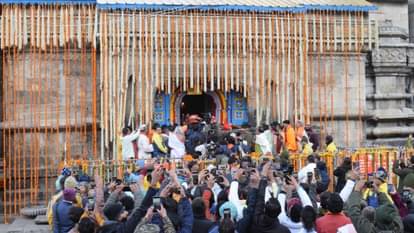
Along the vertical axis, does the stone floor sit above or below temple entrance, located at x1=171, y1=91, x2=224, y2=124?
below

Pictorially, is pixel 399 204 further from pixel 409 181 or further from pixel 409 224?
pixel 409 224

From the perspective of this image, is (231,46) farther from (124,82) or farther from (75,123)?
(75,123)

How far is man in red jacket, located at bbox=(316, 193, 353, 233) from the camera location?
701 centimetres

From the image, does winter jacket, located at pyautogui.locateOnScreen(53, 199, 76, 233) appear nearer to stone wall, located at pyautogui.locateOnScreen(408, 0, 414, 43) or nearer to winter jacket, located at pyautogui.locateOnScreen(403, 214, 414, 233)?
winter jacket, located at pyautogui.locateOnScreen(403, 214, 414, 233)

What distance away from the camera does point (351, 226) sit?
7.00 m

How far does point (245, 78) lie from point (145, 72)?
2.77m

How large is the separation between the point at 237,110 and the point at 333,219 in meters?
12.3

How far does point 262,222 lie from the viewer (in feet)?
22.5

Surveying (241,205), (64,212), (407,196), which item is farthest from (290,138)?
(64,212)

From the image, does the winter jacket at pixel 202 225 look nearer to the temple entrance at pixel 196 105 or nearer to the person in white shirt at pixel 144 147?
the person in white shirt at pixel 144 147

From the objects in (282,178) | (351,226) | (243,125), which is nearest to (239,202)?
(282,178)

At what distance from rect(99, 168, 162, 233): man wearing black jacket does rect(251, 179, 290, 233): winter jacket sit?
1173 millimetres

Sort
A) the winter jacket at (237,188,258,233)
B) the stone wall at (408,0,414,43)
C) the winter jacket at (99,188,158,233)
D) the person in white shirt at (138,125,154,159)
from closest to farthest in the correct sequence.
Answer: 1. the winter jacket at (99,188,158,233)
2. the winter jacket at (237,188,258,233)
3. the person in white shirt at (138,125,154,159)
4. the stone wall at (408,0,414,43)

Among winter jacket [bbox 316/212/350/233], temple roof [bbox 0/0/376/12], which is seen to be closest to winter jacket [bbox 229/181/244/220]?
winter jacket [bbox 316/212/350/233]
